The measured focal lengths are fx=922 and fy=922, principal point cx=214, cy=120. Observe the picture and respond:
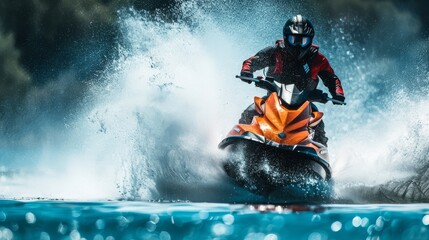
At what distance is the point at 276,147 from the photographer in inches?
451

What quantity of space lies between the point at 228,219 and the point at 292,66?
2.33 metres

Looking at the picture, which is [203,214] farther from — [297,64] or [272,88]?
[297,64]

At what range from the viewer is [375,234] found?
1298cm

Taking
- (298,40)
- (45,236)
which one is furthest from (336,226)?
(45,236)

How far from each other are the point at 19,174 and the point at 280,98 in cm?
568

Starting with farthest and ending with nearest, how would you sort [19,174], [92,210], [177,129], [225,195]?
[19,174], [177,129], [225,195], [92,210]

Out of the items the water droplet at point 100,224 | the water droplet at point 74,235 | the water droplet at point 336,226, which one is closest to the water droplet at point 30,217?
the water droplet at point 74,235

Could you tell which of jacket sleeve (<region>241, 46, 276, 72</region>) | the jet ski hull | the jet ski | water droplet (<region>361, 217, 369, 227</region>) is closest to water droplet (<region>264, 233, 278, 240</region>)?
the jet ski

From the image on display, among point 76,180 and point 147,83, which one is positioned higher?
point 147,83

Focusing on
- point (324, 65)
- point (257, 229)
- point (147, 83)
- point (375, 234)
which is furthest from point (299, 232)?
point (147, 83)

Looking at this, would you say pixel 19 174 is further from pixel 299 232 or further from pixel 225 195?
pixel 299 232

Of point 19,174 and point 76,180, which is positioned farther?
point 19,174

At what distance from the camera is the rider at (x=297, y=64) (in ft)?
40.2

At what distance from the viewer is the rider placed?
12.2m
